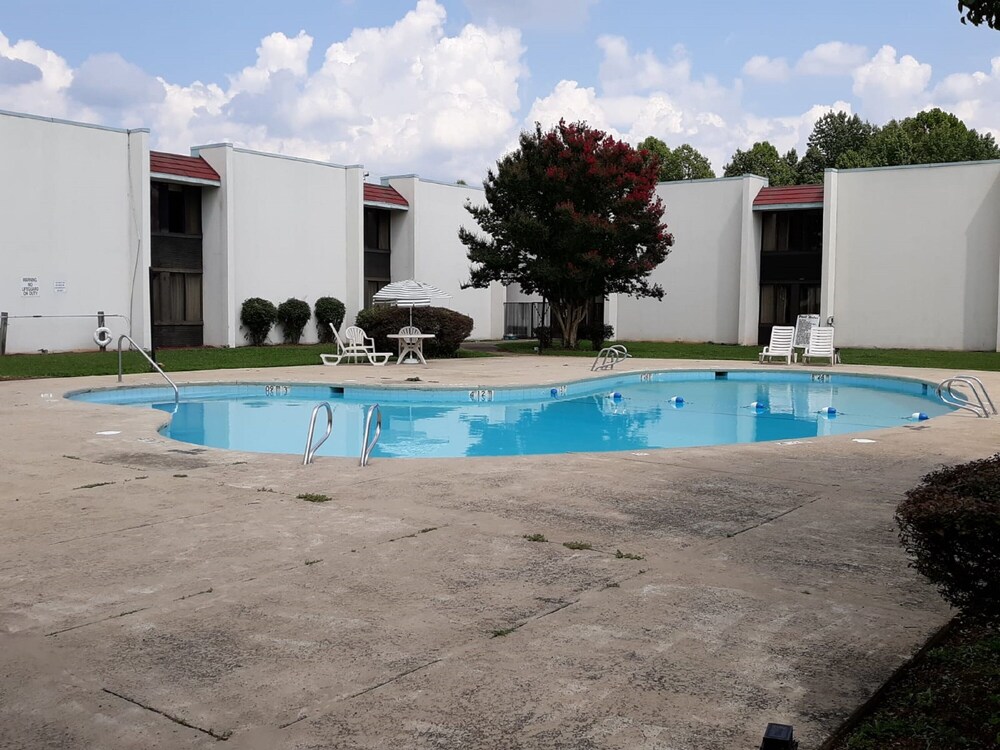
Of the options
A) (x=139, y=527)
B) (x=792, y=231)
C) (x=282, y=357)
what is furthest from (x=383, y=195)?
(x=139, y=527)

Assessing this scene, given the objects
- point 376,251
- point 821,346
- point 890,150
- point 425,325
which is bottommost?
point 821,346

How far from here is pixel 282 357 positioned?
23.4m

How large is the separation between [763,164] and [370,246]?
33.1 metres

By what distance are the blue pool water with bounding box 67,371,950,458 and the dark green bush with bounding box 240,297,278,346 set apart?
12.1 meters

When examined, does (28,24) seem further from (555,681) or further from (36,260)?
(555,681)

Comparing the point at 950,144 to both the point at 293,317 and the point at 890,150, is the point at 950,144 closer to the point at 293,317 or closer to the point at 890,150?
the point at 890,150

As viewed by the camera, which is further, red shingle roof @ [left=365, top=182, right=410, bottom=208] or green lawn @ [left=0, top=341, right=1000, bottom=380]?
red shingle roof @ [left=365, top=182, right=410, bottom=208]

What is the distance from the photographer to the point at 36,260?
23.7 meters

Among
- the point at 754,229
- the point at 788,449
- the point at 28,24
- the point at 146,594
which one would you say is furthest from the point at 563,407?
the point at 754,229

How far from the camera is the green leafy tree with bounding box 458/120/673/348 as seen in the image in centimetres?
2611

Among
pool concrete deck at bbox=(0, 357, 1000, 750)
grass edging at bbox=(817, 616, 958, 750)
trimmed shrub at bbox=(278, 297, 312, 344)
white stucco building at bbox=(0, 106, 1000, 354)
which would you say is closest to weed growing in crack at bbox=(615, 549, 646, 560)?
pool concrete deck at bbox=(0, 357, 1000, 750)

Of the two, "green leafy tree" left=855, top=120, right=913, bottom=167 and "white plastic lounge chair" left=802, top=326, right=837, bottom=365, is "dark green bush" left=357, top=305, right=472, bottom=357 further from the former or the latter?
"green leafy tree" left=855, top=120, right=913, bottom=167

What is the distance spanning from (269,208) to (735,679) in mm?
27669

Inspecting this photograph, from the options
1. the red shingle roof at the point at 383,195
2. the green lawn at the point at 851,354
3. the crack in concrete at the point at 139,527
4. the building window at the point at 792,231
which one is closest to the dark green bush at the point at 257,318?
the red shingle roof at the point at 383,195
